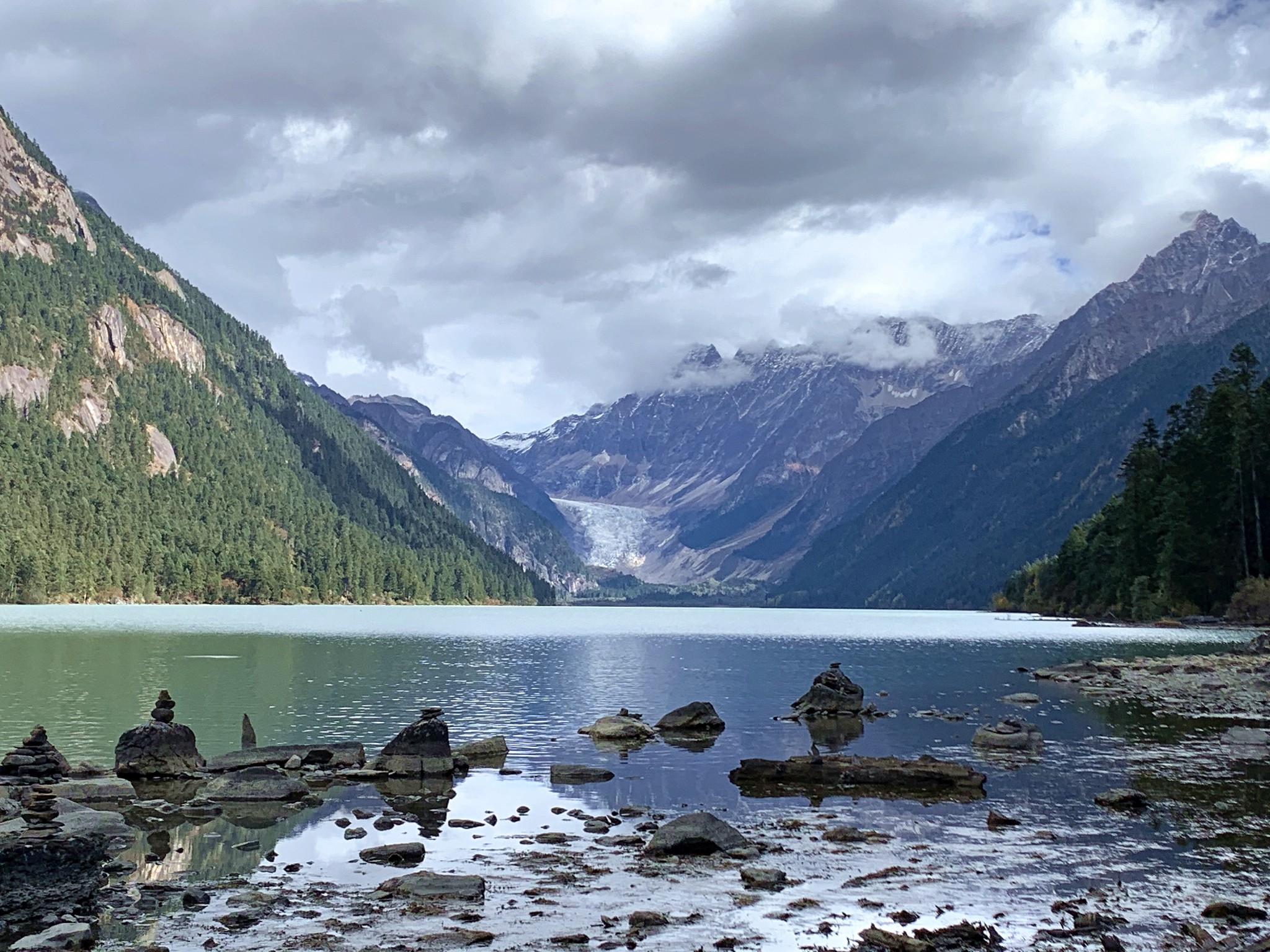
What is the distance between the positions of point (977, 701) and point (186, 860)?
53.0m

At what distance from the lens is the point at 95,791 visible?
37156 mm

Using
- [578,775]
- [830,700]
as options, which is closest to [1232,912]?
[578,775]

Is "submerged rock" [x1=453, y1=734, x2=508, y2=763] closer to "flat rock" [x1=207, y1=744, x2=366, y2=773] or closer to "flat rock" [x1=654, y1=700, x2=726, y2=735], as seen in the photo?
"flat rock" [x1=207, y1=744, x2=366, y2=773]

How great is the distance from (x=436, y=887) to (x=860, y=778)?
796 inches

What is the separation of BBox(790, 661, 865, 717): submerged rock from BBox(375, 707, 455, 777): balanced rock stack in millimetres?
25457

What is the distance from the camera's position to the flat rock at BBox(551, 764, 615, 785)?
42469 mm

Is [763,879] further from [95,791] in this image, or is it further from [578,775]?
[95,791]

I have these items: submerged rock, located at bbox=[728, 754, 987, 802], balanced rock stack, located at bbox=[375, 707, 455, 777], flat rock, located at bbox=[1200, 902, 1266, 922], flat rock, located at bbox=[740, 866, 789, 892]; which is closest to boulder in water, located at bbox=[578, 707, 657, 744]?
balanced rock stack, located at bbox=[375, 707, 455, 777]

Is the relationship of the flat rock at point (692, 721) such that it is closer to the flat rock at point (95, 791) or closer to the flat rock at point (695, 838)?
the flat rock at point (695, 838)

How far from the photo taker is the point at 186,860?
29.1 metres

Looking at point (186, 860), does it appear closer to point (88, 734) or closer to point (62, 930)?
point (62, 930)

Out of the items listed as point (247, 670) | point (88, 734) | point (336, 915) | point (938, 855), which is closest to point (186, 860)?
point (336, 915)

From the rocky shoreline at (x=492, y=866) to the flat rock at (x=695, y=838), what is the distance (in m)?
0.07

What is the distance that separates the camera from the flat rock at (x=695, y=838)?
29.7m
